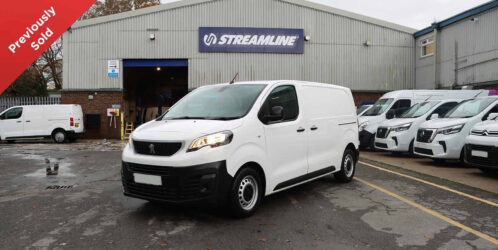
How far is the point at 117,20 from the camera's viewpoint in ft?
67.4

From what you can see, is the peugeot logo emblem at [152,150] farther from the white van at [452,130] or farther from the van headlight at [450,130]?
the van headlight at [450,130]

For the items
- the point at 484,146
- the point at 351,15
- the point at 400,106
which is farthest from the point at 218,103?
the point at 351,15

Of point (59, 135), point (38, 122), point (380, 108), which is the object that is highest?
point (380, 108)

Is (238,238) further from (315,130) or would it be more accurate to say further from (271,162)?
(315,130)

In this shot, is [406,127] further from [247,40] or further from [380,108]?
[247,40]

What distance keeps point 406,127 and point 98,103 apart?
16.4m

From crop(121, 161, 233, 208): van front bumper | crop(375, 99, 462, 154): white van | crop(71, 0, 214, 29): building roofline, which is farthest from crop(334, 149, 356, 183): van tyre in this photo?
crop(71, 0, 214, 29): building roofline

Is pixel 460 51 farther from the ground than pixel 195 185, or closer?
farther from the ground

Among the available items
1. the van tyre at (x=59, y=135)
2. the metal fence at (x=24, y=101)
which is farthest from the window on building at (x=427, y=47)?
the metal fence at (x=24, y=101)

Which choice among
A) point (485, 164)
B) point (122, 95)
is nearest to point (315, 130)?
point (485, 164)

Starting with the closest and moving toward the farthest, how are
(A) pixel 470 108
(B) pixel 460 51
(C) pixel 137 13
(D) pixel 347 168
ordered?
(D) pixel 347 168
(A) pixel 470 108
(B) pixel 460 51
(C) pixel 137 13

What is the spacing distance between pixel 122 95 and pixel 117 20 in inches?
167

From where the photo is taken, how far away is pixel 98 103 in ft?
67.4

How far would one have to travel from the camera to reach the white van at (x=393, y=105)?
1310 centimetres
